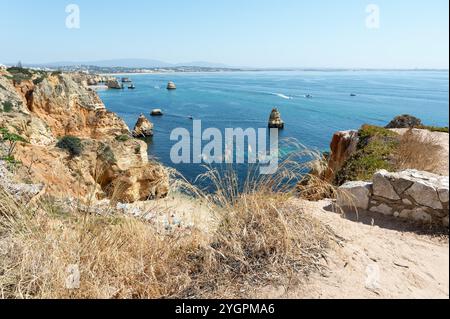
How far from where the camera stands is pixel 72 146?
15.0 meters

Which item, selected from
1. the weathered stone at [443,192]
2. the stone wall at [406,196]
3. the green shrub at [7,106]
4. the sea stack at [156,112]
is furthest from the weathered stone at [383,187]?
the sea stack at [156,112]

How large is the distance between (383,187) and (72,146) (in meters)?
13.9

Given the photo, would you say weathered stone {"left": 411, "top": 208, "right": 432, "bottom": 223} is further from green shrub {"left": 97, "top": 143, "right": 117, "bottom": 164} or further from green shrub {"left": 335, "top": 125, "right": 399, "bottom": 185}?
green shrub {"left": 97, "top": 143, "right": 117, "bottom": 164}

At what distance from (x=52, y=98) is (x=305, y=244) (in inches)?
949

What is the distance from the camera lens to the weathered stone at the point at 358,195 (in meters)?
5.04

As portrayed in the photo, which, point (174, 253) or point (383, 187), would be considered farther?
point (383, 187)

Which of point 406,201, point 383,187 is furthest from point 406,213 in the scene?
point 383,187

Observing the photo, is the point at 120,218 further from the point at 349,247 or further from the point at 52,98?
the point at 52,98

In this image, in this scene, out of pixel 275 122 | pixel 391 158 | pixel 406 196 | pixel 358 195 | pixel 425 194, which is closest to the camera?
pixel 425 194

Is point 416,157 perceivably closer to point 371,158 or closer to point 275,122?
A: point 371,158

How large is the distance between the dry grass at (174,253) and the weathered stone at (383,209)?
5.77ft

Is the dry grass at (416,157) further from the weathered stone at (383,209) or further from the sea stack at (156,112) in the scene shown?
the sea stack at (156,112)

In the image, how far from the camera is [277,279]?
293cm

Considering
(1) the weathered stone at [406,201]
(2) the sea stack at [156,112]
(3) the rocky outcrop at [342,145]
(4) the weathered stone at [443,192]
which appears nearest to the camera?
(4) the weathered stone at [443,192]
